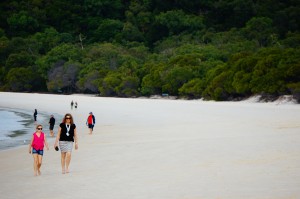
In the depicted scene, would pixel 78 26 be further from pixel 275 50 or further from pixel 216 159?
pixel 216 159

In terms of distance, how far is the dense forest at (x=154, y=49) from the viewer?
5003 cm

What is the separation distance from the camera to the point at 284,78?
43.8m

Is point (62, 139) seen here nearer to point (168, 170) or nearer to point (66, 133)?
point (66, 133)

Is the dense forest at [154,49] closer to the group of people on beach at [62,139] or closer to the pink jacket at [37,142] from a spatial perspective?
the group of people on beach at [62,139]

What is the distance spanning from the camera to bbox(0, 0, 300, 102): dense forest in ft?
164

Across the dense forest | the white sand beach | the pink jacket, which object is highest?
the dense forest

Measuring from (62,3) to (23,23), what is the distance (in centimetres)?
3017

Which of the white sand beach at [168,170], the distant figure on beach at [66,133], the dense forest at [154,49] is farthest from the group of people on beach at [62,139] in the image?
the dense forest at [154,49]

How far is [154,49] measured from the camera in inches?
4924

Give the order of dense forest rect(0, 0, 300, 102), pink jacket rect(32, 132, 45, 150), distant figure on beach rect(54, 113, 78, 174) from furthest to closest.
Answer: dense forest rect(0, 0, 300, 102) → pink jacket rect(32, 132, 45, 150) → distant figure on beach rect(54, 113, 78, 174)

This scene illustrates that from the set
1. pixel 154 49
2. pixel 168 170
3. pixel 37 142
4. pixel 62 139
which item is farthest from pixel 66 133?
pixel 154 49

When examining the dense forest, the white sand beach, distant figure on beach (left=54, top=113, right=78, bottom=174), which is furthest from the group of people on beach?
the dense forest

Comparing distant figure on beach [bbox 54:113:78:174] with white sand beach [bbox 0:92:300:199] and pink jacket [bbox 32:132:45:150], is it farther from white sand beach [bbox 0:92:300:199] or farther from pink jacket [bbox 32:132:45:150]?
white sand beach [bbox 0:92:300:199]


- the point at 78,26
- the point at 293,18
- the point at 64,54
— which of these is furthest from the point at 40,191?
the point at 78,26
